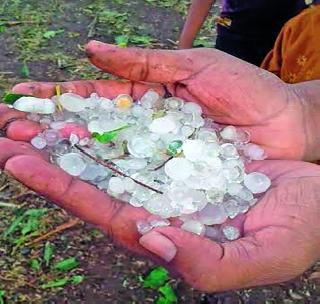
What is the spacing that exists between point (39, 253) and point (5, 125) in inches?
22.3

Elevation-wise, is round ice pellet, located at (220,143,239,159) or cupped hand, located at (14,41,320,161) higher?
cupped hand, located at (14,41,320,161)

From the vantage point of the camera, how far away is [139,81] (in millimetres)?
1521

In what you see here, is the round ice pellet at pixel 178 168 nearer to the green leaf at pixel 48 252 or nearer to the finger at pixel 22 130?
the finger at pixel 22 130

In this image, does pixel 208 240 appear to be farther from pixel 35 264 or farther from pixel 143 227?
pixel 35 264

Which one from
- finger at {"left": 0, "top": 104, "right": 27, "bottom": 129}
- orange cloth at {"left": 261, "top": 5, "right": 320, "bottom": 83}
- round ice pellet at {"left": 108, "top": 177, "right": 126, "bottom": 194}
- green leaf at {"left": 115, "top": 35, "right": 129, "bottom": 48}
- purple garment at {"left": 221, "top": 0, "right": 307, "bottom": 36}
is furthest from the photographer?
green leaf at {"left": 115, "top": 35, "right": 129, "bottom": 48}

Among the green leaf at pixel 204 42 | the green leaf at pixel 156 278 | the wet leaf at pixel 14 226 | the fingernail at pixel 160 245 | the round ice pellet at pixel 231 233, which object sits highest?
the fingernail at pixel 160 245

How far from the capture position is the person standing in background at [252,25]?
2082mm

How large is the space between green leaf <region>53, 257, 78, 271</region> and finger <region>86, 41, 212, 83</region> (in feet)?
1.90

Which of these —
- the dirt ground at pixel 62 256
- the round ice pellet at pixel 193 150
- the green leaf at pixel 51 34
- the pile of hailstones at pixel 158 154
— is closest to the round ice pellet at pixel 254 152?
the pile of hailstones at pixel 158 154

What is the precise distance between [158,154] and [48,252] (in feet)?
1.92

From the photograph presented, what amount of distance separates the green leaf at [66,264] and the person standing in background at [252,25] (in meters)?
0.83

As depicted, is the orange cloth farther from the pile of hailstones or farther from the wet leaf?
the wet leaf

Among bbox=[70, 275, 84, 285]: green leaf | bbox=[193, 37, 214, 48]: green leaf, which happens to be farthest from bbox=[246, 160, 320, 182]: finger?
bbox=[193, 37, 214, 48]: green leaf

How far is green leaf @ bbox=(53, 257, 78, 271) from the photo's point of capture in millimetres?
1810
